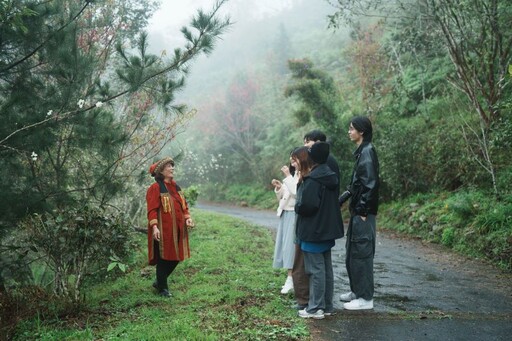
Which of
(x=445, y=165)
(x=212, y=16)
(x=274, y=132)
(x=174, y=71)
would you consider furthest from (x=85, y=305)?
(x=274, y=132)

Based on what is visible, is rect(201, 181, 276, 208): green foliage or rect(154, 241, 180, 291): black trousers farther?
rect(201, 181, 276, 208): green foliage

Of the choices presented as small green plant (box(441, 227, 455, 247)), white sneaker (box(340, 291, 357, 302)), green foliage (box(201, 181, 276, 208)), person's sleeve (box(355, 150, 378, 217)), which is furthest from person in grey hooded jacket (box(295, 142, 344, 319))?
green foliage (box(201, 181, 276, 208))

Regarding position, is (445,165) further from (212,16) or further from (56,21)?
(56,21)

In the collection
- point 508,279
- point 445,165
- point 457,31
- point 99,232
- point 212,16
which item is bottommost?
point 508,279

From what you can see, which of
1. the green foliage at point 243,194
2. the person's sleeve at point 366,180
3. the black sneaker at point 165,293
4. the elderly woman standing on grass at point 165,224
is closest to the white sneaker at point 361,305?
the person's sleeve at point 366,180

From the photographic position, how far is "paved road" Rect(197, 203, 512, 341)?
14.4 ft

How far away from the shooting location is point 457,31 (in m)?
10.6

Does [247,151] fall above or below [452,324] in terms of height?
above

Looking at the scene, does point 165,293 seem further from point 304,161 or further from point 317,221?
point 304,161

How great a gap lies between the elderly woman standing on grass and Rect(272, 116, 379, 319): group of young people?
5.67 feet

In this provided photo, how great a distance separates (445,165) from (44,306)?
33.1 feet

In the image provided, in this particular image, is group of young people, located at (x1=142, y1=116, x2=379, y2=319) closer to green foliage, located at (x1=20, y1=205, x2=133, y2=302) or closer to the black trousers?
the black trousers

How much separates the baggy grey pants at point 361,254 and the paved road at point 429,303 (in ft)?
0.92

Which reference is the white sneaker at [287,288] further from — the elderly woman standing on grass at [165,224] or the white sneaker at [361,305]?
the elderly woman standing on grass at [165,224]
